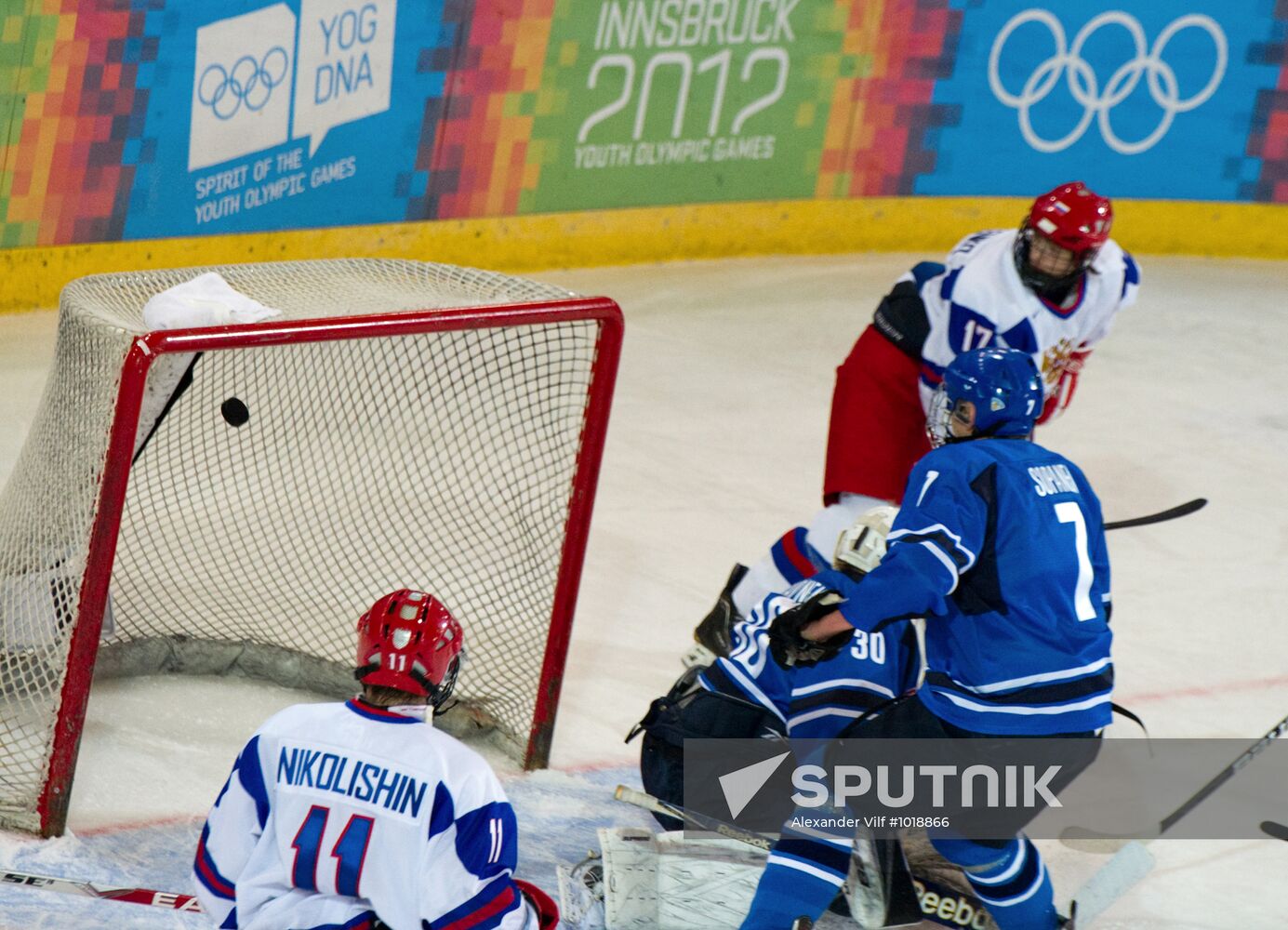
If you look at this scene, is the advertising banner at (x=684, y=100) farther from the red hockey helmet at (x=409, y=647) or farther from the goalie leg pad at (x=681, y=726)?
the red hockey helmet at (x=409, y=647)

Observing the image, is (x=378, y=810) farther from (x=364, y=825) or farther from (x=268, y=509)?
(x=268, y=509)

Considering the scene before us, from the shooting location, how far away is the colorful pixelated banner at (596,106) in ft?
17.8

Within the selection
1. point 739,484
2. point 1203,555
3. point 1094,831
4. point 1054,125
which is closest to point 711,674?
point 1094,831

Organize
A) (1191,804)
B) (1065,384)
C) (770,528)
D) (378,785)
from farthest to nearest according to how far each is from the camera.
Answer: (770,528)
(1065,384)
(1191,804)
(378,785)

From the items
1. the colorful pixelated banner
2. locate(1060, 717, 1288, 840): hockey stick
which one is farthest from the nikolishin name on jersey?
the colorful pixelated banner

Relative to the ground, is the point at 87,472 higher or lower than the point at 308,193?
lower

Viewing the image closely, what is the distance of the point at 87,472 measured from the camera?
9.52 ft

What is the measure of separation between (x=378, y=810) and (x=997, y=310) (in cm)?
200

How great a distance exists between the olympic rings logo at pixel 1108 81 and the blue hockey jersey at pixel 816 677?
184 inches

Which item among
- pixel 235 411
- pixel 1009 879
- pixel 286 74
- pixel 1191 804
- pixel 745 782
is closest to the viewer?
pixel 1009 879

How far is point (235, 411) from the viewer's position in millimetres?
3098

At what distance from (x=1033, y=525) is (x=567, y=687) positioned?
4.72 ft

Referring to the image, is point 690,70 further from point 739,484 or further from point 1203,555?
point 1203,555

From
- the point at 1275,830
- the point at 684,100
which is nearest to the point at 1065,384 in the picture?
the point at 1275,830
